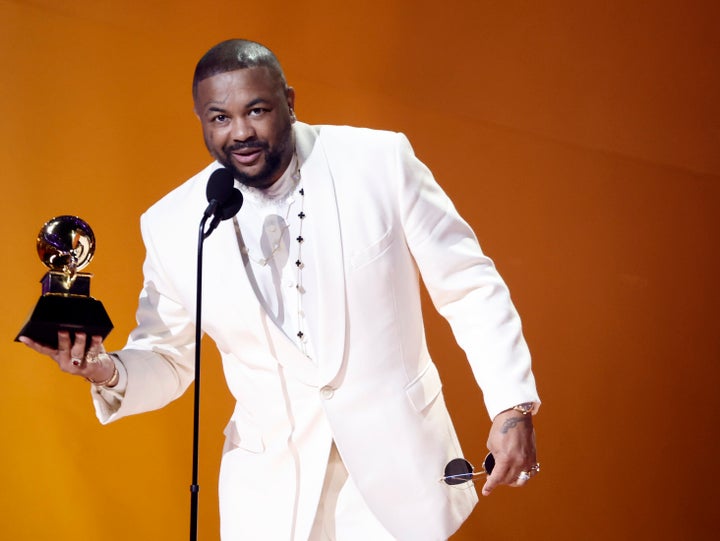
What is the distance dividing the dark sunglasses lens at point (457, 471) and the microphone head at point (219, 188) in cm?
82

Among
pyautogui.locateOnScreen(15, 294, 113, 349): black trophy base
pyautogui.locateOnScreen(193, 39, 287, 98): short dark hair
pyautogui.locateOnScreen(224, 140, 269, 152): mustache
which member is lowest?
pyautogui.locateOnScreen(15, 294, 113, 349): black trophy base

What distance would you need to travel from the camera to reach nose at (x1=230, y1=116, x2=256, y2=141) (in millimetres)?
2330

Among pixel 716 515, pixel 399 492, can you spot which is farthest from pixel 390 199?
pixel 716 515

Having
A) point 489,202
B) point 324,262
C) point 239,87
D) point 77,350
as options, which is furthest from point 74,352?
point 489,202

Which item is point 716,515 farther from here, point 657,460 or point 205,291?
point 205,291

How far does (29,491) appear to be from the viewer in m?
3.34

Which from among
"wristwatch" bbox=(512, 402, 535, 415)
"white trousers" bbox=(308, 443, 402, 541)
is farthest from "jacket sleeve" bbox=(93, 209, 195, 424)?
"wristwatch" bbox=(512, 402, 535, 415)

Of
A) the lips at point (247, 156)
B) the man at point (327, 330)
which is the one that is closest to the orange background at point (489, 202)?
the man at point (327, 330)

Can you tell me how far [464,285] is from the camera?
7.53ft

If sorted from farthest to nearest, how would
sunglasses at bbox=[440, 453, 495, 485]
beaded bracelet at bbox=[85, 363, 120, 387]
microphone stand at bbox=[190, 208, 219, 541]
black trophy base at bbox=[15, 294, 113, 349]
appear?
1. beaded bracelet at bbox=[85, 363, 120, 387]
2. sunglasses at bbox=[440, 453, 495, 485]
3. black trophy base at bbox=[15, 294, 113, 349]
4. microphone stand at bbox=[190, 208, 219, 541]

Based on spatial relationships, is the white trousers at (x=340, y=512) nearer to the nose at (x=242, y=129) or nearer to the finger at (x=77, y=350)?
the finger at (x=77, y=350)

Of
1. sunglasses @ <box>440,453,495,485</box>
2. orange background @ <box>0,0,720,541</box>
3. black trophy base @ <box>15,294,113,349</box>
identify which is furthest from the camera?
orange background @ <box>0,0,720,541</box>

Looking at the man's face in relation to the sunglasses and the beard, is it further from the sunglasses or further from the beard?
the sunglasses

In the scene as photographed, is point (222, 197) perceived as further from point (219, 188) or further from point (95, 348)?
point (95, 348)
